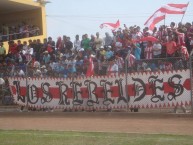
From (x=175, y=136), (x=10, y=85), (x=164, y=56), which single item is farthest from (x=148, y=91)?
(x=10, y=85)

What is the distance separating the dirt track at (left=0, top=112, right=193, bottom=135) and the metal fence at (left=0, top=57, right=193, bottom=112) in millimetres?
478

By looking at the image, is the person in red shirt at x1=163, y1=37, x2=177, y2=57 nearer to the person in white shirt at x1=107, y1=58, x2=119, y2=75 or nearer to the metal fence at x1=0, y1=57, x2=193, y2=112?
→ the metal fence at x1=0, y1=57, x2=193, y2=112

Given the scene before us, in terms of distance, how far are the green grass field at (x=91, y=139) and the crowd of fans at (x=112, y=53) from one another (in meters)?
5.11

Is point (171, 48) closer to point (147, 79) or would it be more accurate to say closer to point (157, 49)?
point (157, 49)

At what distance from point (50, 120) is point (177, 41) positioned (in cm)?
617

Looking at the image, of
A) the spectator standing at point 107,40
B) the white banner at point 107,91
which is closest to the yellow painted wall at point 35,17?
the spectator standing at point 107,40

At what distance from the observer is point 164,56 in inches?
680

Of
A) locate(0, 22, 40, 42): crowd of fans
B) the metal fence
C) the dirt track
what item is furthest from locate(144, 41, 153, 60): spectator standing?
locate(0, 22, 40, 42): crowd of fans

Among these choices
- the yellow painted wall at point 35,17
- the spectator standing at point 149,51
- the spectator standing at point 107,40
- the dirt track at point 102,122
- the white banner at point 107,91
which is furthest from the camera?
the yellow painted wall at point 35,17

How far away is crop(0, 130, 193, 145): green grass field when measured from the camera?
33.6 ft

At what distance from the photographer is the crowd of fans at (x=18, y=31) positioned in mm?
29939

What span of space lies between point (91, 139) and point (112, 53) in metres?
8.50

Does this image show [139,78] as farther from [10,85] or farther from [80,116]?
[10,85]

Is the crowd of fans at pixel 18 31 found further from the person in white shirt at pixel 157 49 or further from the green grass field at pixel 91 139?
the green grass field at pixel 91 139
